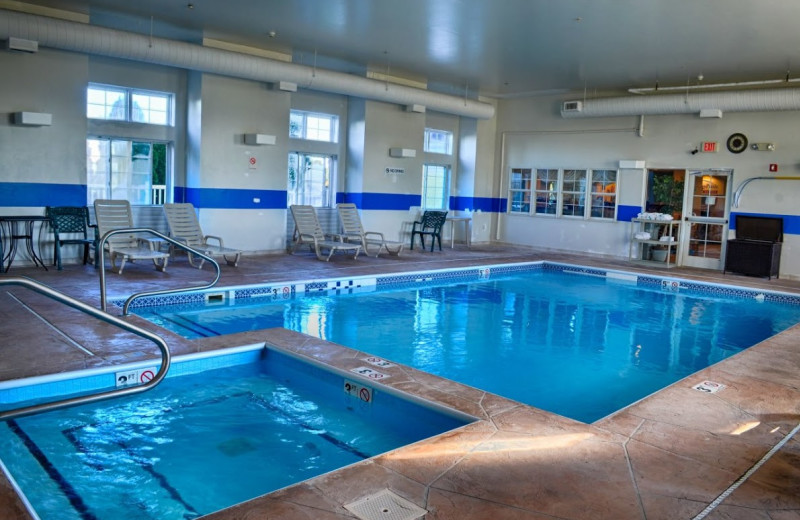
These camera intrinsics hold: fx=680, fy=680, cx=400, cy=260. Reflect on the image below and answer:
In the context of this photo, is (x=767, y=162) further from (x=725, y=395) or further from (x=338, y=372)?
(x=338, y=372)

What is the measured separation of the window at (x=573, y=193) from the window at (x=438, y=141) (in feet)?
8.82

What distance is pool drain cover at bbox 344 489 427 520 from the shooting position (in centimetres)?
280

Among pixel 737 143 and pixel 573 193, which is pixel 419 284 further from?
pixel 737 143

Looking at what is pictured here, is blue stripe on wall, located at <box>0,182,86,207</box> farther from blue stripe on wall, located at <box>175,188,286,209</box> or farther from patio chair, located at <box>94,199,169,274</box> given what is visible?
blue stripe on wall, located at <box>175,188,286,209</box>

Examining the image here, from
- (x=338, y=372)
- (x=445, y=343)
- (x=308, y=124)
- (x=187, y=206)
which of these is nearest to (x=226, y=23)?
(x=187, y=206)

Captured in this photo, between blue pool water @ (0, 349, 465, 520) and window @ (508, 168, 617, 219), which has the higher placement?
window @ (508, 168, 617, 219)

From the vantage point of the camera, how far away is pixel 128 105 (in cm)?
1036

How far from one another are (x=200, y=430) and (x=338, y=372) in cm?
107

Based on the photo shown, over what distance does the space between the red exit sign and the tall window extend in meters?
6.81

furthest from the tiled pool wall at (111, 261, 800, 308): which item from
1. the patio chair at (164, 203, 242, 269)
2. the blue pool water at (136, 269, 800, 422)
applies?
the patio chair at (164, 203, 242, 269)

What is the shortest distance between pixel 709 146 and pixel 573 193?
2998 mm

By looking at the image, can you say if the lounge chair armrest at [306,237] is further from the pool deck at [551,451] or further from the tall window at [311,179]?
the pool deck at [551,451]

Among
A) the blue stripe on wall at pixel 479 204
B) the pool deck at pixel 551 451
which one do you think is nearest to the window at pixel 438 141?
the blue stripe on wall at pixel 479 204

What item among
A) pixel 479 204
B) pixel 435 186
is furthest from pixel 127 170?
pixel 479 204
